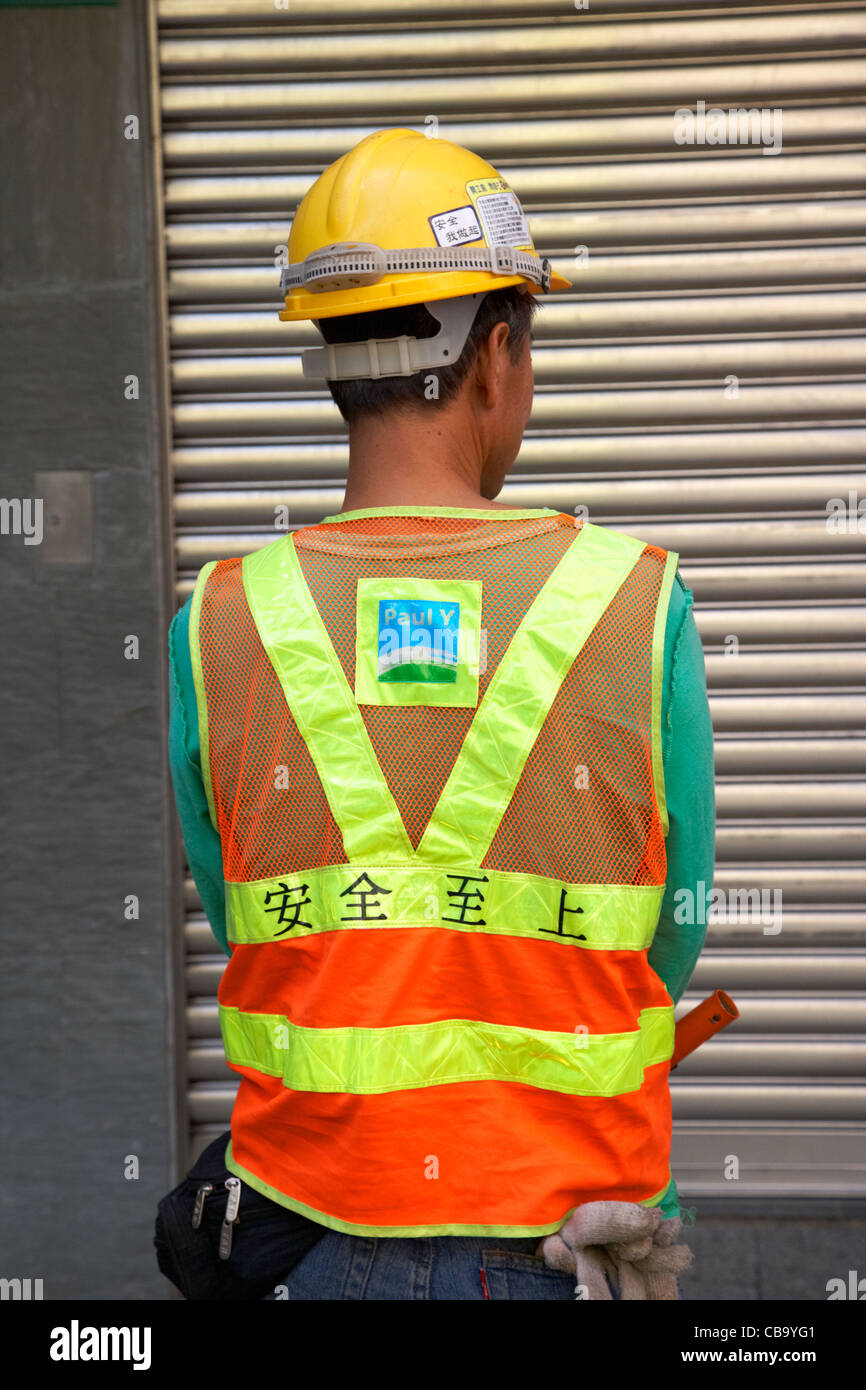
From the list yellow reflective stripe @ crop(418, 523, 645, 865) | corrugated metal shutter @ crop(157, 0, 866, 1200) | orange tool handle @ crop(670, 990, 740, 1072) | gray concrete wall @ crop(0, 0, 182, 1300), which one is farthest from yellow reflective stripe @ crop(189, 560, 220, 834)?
corrugated metal shutter @ crop(157, 0, 866, 1200)

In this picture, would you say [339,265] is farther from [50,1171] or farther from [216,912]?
[50,1171]

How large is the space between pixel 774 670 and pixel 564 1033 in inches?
114

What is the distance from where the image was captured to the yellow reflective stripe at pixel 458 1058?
166cm

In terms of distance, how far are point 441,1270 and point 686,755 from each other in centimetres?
76

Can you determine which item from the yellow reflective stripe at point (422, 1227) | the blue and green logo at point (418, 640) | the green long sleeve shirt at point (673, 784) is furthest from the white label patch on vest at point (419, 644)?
the yellow reflective stripe at point (422, 1227)

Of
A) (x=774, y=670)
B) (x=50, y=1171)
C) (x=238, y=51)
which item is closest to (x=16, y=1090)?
(x=50, y=1171)

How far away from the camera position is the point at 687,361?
4.30 metres

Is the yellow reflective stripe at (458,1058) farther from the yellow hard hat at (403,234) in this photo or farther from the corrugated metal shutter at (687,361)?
the corrugated metal shutter at (687,361)

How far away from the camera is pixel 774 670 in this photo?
434 cm

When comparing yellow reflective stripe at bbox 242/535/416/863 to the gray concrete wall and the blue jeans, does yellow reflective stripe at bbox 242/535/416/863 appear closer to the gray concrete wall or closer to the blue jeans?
the blue jeans

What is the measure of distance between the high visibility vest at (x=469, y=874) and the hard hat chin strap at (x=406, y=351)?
0.26 meters

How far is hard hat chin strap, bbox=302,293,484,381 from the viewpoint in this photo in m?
1.84

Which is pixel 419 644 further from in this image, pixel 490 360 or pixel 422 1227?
pixel 422 1227

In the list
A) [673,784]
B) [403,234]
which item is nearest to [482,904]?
[673,784]
